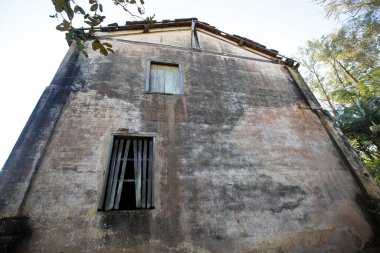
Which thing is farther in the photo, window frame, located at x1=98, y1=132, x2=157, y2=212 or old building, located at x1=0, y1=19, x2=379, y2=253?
window frame, located at x1=98, y1=132, x2=157, y2=212

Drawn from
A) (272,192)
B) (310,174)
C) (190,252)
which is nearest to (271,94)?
(310,174)

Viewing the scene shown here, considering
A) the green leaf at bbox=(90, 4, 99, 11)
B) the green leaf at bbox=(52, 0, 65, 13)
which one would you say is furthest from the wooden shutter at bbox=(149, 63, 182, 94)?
the green leaf at bbox=(52, 0, 65, 13)

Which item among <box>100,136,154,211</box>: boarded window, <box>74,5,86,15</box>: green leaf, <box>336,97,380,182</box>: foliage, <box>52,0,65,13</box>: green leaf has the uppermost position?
<box>336,97,380,182</box>: foliage

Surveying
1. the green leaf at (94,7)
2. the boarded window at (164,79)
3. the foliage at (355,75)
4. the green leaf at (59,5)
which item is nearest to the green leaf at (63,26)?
the green leaf at (59,5)

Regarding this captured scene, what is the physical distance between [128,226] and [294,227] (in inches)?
137

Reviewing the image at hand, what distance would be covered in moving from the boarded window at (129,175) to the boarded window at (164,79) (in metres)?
1.84

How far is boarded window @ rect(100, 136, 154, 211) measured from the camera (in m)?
4.41

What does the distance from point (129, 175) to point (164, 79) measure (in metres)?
3.24

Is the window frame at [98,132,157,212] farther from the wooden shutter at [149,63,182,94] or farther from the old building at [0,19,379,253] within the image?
the wooden shutter at [149,63,182,94]

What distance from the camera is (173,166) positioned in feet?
16.2

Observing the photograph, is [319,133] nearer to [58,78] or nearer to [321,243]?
[321,243]

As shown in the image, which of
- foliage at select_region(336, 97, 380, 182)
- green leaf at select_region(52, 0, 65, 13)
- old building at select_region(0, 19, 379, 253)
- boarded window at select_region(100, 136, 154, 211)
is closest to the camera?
green leaf at select_region(52, 0, 65, 13)

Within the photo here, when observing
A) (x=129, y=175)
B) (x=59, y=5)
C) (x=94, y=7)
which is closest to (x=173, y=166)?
(x=129, y=175)

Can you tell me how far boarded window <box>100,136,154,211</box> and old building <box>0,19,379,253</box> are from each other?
0.02m
